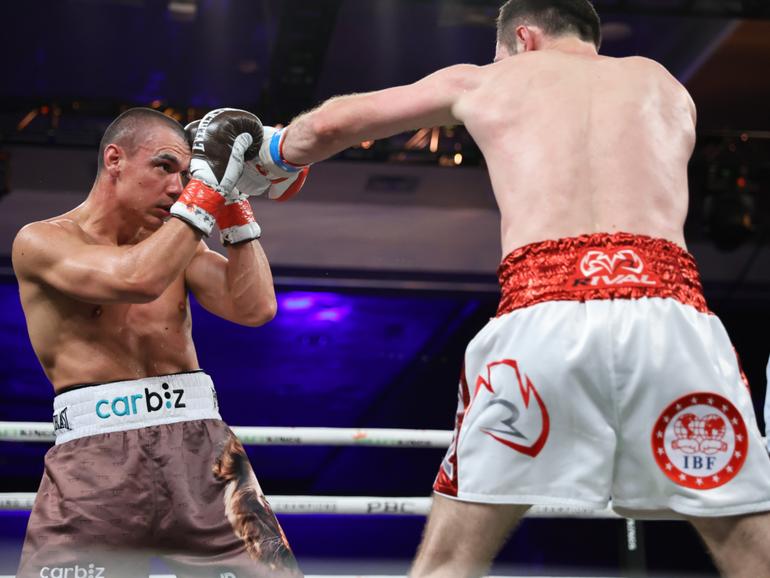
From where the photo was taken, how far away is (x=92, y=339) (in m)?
2.18

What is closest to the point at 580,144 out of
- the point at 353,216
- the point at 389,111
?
the point at 389,111

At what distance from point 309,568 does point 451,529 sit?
6.77 m

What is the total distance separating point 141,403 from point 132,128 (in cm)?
70

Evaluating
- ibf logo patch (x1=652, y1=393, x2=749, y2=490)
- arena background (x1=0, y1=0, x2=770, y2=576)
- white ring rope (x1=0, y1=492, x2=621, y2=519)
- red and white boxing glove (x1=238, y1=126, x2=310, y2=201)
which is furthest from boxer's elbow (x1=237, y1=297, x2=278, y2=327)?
arena background (x1=0, y1=0, x2=770, y2=576)

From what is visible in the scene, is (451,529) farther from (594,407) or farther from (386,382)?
(386,382)

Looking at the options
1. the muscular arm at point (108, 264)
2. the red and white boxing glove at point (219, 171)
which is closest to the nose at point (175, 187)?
the red and white boxing glove at point (219, 171)

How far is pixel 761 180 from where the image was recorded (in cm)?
778

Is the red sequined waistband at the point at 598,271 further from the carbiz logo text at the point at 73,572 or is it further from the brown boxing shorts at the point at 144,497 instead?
the carbiz logo text at the point at 73,572

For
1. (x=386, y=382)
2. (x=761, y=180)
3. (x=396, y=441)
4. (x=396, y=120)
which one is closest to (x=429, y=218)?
(x=386, y=382)

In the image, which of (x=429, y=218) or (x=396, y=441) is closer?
(x=396, y=441)

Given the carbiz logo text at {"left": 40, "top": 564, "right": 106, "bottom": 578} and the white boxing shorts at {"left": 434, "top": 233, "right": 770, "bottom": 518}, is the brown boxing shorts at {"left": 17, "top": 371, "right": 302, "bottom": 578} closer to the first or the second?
the carbiz logo text at {"left": 40, "top": 564, "right": 106, "bottom": 578}

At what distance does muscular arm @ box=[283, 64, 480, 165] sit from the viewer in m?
1.87

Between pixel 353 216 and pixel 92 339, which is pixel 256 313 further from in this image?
pixel 353 216

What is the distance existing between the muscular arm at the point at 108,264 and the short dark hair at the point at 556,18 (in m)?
0.84
